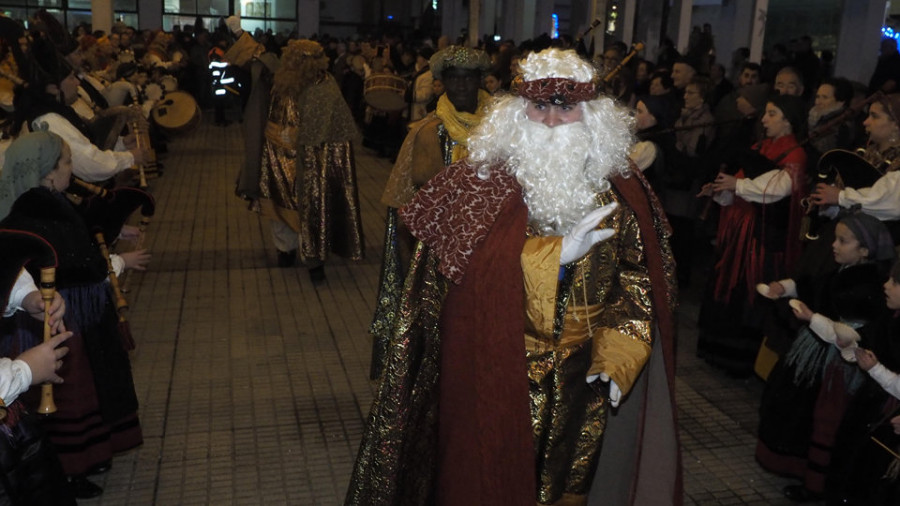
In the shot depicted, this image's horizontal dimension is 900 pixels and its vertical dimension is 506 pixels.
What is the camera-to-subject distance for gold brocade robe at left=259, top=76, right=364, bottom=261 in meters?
7.09

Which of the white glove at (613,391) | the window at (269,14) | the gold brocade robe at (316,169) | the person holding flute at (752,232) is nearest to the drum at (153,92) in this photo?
the gold brocade robe at (316,169)

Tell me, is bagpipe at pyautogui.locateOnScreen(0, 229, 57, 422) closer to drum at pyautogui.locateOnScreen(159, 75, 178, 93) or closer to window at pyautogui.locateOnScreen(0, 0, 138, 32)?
drum at pyautogui.locateOnScreen(159, 75, 178, 93)

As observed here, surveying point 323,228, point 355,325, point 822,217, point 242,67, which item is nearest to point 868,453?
point 822,217

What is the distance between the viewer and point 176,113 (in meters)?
9.65

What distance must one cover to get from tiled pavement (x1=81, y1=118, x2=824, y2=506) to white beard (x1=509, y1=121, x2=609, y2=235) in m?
1.87

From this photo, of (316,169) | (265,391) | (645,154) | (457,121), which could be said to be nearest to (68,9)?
(316,169)

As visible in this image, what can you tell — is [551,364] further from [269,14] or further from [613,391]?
[269,14]

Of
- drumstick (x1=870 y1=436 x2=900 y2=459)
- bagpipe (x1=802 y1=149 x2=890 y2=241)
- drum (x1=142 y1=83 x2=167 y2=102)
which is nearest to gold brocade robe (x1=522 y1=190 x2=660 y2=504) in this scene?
drumstick (x1=870 y1=436 x2=900 y2=459)

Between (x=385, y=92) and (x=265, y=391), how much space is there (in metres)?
8.99

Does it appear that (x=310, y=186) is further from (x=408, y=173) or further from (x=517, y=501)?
(x=517, y=501)

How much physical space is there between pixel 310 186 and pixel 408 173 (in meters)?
2.72

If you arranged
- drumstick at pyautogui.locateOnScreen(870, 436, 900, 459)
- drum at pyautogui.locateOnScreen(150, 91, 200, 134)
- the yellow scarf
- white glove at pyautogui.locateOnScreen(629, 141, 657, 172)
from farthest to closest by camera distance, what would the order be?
drum at pyautogui.locateOnScreen(150, 91, 200, 134) → white glove at pyautogui.locateOnScreen(629, 141, 657, 172) → the yellow scarf → drumstick at pyautogui.locateOnScreen(870, 436, 900, 459)

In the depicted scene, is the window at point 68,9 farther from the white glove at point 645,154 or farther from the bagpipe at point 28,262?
the bagpipe at point 28,262

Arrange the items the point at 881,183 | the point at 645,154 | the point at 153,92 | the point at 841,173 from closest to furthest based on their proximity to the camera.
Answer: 1. the point at 881,183
2. the point at 841,173
3. the point at 645,154
4. the point at 153,92
